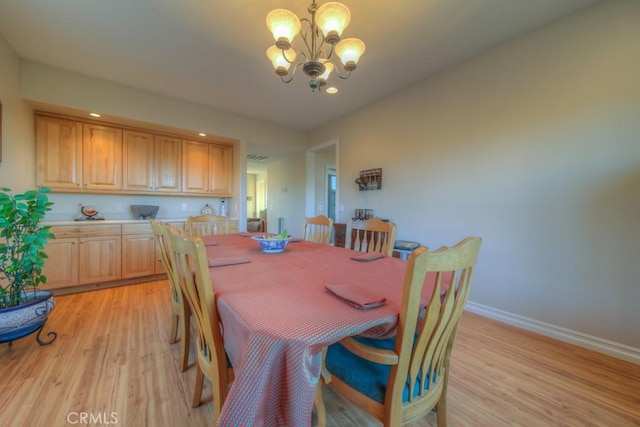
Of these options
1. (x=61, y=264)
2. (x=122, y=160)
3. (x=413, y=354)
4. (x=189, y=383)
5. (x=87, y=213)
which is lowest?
(x=189, y=383)

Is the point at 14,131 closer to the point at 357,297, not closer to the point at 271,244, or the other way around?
the point at 271,244

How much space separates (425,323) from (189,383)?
5.03ft

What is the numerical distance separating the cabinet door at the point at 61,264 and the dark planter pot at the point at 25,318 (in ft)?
3.59

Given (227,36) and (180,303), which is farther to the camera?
(227,36)

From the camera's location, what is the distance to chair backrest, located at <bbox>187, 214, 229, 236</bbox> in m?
2.77

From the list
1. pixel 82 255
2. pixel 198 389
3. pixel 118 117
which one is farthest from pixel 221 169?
pixel 198 389

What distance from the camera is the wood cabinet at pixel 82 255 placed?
110 inches

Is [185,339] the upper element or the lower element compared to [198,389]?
upper

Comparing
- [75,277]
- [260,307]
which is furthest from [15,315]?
[260,307]

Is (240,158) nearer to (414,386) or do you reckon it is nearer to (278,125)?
(278,125)

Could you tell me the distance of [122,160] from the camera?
11.1ft

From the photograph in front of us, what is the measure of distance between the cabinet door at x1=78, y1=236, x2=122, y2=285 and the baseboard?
4350 mm

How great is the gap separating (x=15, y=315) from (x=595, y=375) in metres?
3.93

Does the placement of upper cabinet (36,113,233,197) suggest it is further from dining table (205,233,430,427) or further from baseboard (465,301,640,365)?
baseboard (465,301,640,365)
